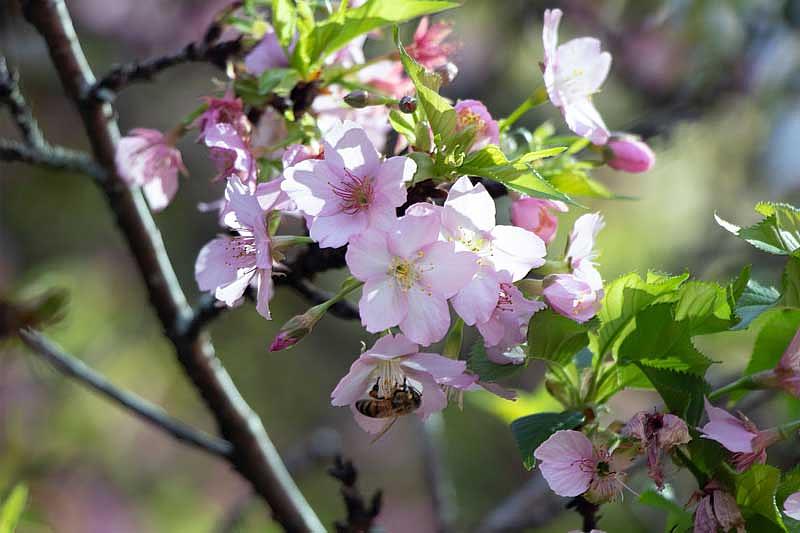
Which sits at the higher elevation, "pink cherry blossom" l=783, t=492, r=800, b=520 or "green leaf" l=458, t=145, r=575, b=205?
"green leaf" l=458, t=145, r=575, b=205

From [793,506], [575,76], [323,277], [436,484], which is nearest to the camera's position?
[793,506]

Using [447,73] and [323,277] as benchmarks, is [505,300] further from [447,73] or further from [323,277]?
[323,277]

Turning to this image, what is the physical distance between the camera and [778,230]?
67cm

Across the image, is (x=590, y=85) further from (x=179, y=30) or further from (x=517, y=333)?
(x=179, y=30)

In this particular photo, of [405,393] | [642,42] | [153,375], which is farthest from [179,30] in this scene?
[405,393]

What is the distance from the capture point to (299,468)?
162 centimetres

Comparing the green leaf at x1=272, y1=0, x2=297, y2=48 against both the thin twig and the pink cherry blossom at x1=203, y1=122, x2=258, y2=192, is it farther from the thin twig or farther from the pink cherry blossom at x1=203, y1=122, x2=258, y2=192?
the thin twig

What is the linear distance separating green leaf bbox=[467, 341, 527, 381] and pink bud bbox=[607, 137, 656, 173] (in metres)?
0.28

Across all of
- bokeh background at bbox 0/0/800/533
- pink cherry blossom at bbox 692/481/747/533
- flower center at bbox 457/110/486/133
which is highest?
flower center at bbox 457/110/486/133

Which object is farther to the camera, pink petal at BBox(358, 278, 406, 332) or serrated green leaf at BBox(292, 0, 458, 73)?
serrated green leaf at BBox(292, 0, 458, 73)

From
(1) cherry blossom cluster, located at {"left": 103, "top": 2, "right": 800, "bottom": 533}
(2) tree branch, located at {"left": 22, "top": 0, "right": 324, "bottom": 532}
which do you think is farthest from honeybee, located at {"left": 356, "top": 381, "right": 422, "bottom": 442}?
(2) tree branch, located at {"left": 22, "top": 0, "right": 324, "bottom": 532}

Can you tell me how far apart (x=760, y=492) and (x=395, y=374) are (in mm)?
280

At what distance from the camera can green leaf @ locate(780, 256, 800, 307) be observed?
0.67m

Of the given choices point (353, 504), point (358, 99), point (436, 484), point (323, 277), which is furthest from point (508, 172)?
point (323, 277)
